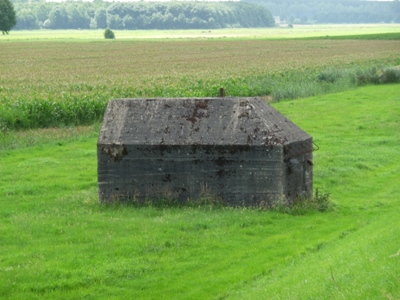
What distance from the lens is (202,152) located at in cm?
1420

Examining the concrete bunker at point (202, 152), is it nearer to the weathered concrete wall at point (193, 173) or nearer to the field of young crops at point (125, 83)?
the weathered concrete wall at point (193, 173)

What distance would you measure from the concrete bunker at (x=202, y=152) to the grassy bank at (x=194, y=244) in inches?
19.0

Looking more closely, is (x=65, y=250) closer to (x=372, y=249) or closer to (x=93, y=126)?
(x=372, y=249)

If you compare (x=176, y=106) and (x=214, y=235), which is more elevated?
(x=176, y=106)

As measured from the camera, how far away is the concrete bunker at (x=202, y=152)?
14055 mm

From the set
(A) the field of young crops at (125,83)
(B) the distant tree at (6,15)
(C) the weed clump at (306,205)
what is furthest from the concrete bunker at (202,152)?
(B) the distant tree at (6,15)

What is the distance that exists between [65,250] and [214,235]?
2.55m

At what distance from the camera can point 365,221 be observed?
13492 millimetres

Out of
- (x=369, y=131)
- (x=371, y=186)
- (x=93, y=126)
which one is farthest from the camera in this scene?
→ (x=93, y=126)

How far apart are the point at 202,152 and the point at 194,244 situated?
273 cm

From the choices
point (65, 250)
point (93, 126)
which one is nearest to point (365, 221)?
point (65, 250)

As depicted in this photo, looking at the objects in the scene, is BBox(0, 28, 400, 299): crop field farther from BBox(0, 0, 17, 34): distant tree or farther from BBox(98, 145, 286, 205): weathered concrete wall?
BBox(0, 0, 17, 34): distant tree

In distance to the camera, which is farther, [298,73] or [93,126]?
[298,73]

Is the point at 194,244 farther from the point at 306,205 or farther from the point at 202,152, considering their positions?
the point at 306,205
